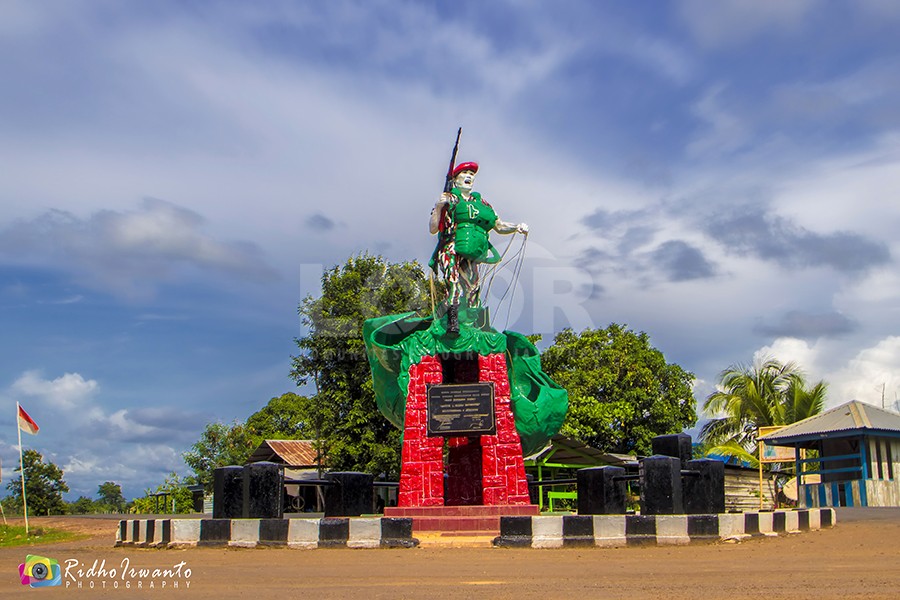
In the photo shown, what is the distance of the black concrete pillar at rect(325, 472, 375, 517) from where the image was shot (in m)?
12.6

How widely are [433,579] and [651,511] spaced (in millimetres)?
4033

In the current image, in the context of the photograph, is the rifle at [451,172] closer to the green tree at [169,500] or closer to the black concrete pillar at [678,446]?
the black concrete pillar at [678,446]

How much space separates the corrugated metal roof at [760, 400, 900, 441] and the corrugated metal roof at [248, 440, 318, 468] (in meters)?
15.4

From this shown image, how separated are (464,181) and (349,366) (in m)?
12.3

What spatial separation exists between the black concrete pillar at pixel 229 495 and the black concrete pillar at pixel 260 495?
11cm

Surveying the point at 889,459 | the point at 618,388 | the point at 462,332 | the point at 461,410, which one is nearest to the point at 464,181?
the point at 462,332

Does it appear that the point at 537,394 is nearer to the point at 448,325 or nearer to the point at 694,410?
the point at 448,325

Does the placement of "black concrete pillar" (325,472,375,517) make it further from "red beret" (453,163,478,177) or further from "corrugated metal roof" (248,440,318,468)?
"corrugated metal roof" (248,440,318,468)

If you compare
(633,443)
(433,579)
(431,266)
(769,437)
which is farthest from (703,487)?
(633,443)

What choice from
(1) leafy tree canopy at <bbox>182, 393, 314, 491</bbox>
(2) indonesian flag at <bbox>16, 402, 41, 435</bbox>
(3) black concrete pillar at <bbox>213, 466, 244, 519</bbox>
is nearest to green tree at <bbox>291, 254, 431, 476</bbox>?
(1) leafy tree canopy at <bbox>182, 393, 314, 491</bbox>

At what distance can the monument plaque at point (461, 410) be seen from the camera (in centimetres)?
1270

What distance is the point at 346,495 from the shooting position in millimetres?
12672

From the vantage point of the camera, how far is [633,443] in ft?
97.0

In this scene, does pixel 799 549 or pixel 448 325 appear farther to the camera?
pixel 448 325
